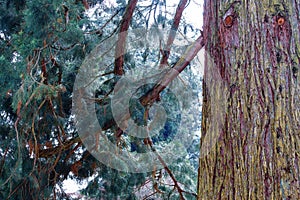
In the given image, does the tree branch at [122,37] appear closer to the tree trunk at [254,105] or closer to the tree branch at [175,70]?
the tree branch at [175,70]

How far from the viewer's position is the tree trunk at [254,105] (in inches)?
49.4

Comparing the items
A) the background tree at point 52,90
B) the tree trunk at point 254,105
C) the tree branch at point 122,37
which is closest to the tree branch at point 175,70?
the background tree at point 52,90

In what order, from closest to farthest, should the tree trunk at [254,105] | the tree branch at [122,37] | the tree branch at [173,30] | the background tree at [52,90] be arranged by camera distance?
the tree trunk at [254,105] < the background tree at [52,90] < the tree branch at [122,37] < the tree branch at [173,30]

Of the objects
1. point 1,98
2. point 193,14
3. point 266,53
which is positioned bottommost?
point 266,53

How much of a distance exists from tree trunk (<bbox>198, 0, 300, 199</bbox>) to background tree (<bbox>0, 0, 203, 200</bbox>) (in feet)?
4.39

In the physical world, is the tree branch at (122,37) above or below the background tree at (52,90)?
above

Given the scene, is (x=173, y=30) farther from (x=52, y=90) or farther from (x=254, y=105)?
(x=254, y=105)

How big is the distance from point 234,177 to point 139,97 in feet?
6.26

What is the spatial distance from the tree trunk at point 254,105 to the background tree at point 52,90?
134cm

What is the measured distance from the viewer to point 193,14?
16.8 ft

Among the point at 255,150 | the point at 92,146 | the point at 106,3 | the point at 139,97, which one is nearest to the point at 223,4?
the point at 255,150

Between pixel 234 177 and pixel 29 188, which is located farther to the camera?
pixel 29 188

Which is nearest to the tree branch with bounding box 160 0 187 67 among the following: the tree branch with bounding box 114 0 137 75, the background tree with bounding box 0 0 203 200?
the background tree with bounding box 0 0 203 200

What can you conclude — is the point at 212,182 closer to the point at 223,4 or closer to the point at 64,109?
the point at 223,4
